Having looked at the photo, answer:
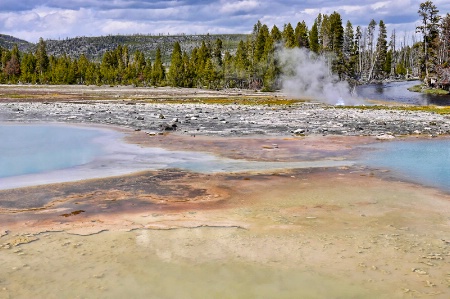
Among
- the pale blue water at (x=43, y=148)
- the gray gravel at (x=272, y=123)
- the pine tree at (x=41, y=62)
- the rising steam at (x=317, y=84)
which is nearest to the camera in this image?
the pale blue water at (x=43, y=148)

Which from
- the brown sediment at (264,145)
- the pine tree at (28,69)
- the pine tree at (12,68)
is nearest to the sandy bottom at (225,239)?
the brown sediment at (264,145)

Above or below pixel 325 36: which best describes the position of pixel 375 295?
below

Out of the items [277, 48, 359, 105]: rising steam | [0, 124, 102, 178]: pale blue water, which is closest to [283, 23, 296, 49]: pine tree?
[277, 48, 359, 105]: rising steam

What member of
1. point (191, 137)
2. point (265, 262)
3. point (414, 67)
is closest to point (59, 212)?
point (265, 262)

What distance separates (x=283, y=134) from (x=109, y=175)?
33.6ft

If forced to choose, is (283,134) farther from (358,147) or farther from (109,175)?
(109,175)

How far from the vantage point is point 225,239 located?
7043 millimetres

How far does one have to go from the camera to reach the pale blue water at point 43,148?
1296cm

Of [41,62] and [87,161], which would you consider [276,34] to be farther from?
[87,161]

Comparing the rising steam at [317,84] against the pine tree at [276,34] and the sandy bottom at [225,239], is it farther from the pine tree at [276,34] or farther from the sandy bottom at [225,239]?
the sandy bottom at [225,239]

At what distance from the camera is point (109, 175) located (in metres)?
11.6

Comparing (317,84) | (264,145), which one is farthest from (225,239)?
(317,84)

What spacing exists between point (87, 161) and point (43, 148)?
138 inches

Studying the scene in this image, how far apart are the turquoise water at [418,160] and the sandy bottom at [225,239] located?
1182mm
